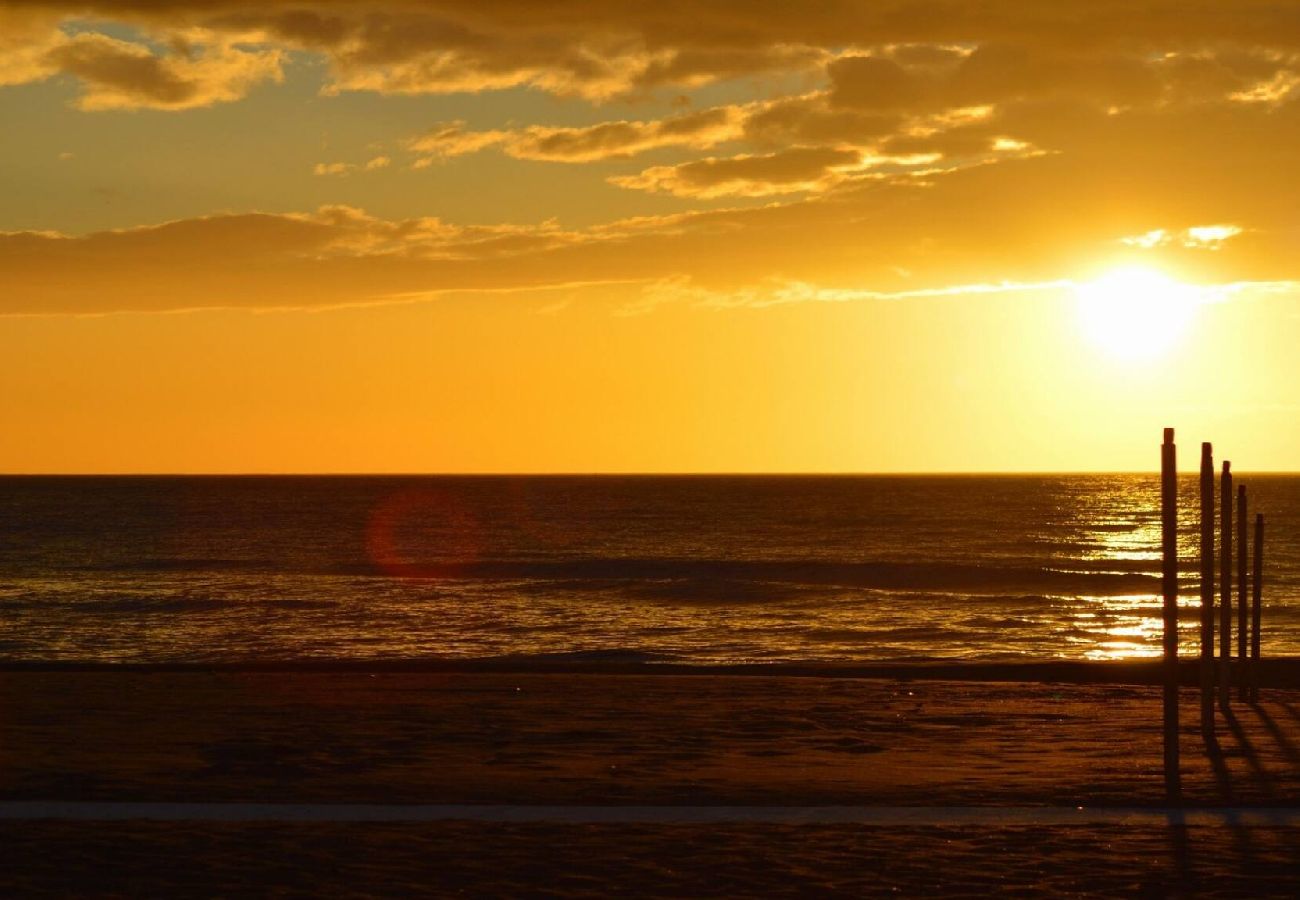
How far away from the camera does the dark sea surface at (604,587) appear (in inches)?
1367

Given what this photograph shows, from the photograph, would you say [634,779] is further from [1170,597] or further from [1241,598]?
[1241,598]

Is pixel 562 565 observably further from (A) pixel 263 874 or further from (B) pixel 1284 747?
(A) pixel 263 874

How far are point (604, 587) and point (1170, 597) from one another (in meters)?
43.5

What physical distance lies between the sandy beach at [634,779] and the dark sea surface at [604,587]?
1288 cm

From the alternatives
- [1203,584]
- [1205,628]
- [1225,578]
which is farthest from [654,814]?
[1225,578]

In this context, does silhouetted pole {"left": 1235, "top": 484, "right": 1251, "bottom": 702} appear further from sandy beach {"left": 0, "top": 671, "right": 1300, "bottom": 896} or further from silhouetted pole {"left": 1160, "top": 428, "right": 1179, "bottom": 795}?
silhouetted pole {"left": 1160, "top": 428, "right": 1179, "bottom": 795}

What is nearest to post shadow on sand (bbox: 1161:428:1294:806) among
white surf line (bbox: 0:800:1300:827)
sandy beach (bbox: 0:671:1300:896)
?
sandy beach (bbox: 0:671:1300:896)

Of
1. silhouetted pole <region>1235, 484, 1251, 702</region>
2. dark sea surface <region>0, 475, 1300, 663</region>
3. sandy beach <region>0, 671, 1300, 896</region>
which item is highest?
silhouetted pole <region>1235, 484, 1251, 702</region>

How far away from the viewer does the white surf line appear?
422 inches

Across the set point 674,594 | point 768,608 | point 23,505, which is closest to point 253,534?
point 674,594

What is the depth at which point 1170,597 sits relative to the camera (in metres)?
11.5

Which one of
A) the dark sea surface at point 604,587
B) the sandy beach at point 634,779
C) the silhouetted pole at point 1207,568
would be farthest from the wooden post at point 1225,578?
the dark sea surface at point 604,587

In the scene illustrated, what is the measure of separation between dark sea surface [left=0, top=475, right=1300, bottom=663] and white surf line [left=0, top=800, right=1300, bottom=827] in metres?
19.3

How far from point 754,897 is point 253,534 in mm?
89882
